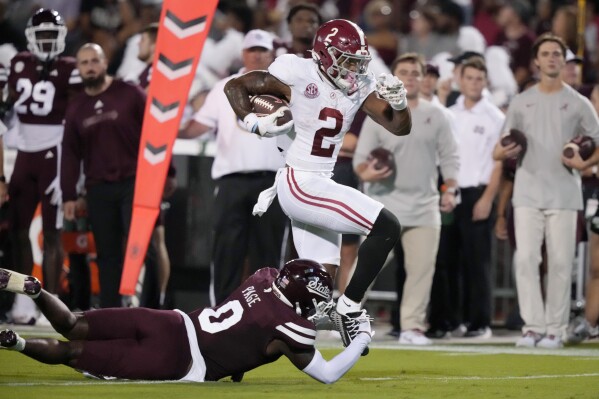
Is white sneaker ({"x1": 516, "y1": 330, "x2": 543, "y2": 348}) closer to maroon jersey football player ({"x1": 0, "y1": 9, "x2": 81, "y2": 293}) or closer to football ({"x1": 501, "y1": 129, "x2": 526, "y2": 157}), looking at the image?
football ({"x1": 501, "y1": 129, "x2": 526, "y2": 157})

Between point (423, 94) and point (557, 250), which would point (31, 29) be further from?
point (557, 250)

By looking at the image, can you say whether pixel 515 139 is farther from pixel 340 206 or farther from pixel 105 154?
pixel 105 154

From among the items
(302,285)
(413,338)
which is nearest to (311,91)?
(302,285)

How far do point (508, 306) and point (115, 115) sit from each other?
440 cm

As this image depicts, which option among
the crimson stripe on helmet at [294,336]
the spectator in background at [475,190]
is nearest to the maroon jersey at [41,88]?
the spectator in background at [475,190]

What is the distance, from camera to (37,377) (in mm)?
7398

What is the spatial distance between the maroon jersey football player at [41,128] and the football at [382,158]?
2658mm

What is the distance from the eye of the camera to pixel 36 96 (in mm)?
11500

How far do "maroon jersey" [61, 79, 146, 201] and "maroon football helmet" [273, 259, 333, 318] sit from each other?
13.3 feet

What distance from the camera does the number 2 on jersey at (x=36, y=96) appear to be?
11484mm

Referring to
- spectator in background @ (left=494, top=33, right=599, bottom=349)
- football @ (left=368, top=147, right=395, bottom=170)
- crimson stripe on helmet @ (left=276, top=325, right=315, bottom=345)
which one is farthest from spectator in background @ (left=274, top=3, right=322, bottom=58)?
crimson stripe on helmet @ (left=276, top=325, right=315, bottom=345)

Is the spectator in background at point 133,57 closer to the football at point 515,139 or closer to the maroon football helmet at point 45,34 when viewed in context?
the maroon football helmet at point 45,34

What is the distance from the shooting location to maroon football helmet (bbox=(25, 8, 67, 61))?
1145 cm

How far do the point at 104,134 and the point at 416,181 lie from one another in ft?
8.13
